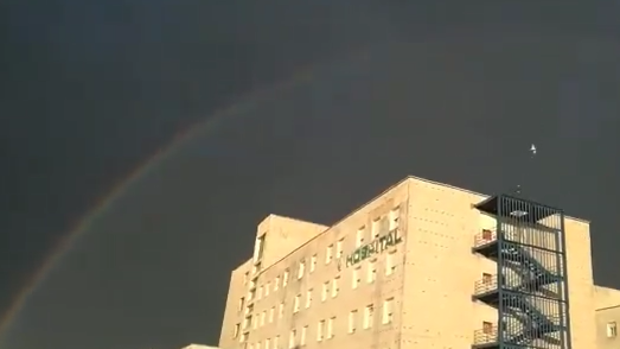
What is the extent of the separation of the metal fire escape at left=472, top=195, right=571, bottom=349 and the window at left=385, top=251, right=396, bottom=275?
608cm

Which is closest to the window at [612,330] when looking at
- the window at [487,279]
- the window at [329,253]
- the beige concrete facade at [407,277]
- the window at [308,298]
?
the beige concrete facade at [407,277]

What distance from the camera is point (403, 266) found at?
1821 inches

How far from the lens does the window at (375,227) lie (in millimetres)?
52312

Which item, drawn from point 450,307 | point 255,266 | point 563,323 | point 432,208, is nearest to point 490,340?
point 450,307

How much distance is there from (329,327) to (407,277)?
12.1 meters

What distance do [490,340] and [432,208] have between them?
1021 cm

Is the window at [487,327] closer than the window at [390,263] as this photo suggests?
Yes

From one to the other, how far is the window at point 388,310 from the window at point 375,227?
667cm

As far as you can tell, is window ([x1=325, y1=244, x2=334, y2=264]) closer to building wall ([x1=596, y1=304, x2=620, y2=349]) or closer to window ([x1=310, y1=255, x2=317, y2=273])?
window ([x1=310, y1=255, x2=317, y2=273])

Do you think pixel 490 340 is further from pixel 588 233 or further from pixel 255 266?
pixel 255 266

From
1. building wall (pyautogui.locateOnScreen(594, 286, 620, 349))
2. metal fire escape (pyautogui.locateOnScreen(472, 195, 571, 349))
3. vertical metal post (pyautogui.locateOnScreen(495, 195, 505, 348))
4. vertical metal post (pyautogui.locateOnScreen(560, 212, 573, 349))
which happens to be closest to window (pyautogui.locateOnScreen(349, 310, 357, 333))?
metal fire escape (pyautogui.locateOnScreen(472, 195, 571, 349))

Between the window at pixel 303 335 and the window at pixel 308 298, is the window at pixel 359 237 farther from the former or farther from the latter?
the window at pixel 303 335

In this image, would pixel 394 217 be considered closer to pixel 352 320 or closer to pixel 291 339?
pixel 352 320

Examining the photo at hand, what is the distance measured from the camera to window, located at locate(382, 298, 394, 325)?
46.2 metres
